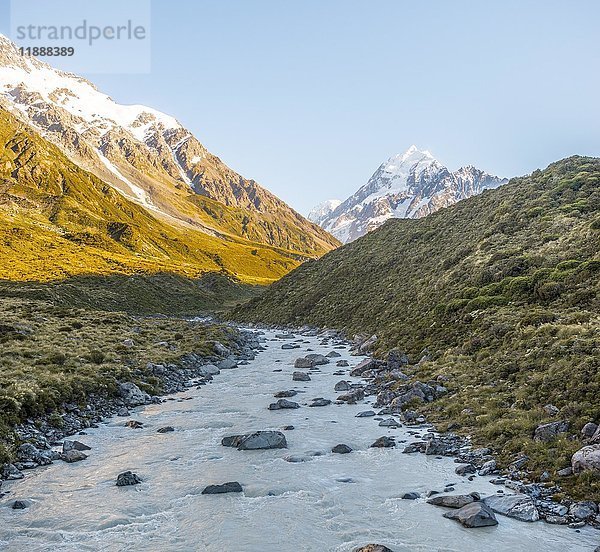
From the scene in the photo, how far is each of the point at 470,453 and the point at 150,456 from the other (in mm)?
13287

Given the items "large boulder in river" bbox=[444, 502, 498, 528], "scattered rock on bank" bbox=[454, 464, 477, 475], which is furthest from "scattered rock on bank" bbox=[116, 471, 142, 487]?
"scattered rock on bank" bbox=[454, 464, 477, 475]

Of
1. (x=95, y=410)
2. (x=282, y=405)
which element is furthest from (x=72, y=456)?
(x=282, y=405)

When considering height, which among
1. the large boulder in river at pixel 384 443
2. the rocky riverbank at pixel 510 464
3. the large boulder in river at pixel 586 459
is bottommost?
the large boulder in river at pixel 384 443

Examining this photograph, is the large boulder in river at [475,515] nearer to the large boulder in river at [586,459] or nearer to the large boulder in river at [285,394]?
the large boulder in river at [586,459]

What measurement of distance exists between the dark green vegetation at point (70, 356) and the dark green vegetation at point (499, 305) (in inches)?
751

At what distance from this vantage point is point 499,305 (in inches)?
1512

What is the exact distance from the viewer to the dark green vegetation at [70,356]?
2584cm

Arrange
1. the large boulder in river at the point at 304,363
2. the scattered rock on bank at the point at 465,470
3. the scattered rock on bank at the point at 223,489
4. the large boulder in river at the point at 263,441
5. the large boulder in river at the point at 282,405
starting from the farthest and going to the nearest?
1. the large boulder in river at the point at 304,363
2. the large boulder in river at the point at 282,405
3. the large boulder in river at the point at 263,441
4. the scattered rock on bank at the point at 465,470
5. the scattered rock on bank at the point at 223,489

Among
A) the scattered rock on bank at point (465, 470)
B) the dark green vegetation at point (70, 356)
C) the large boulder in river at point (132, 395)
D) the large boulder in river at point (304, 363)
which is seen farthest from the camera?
the large boulder in river at point (304, 363)

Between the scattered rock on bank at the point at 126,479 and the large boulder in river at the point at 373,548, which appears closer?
the large boulder in river at the point at 373,548

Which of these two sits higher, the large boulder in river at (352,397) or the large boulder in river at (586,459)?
the large boulder in river at (586,459)

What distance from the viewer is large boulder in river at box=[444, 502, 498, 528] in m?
15.0

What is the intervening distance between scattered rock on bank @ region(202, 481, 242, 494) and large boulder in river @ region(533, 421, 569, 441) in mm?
11304

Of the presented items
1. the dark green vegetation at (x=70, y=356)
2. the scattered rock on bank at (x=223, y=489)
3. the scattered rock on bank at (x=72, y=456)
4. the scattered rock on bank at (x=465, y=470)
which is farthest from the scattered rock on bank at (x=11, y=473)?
the scattered rock on bank at (x=465, y=470)
